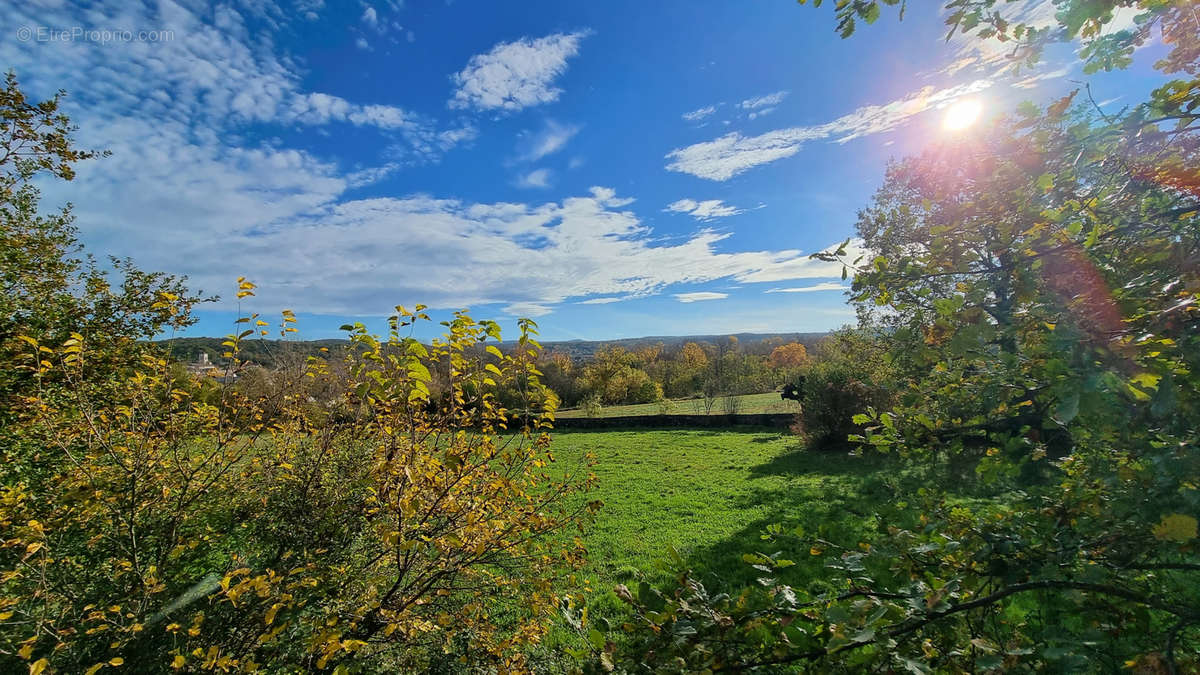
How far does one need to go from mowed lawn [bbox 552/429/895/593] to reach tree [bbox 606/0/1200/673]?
1.86m

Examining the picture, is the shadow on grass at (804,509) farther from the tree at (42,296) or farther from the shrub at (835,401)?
the tree at (42,296)

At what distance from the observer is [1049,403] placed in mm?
1651

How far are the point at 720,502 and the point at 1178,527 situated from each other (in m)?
10.0

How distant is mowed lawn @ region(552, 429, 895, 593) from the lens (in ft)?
22.9

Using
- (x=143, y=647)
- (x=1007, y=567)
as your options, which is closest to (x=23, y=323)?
(x=143, y=647)

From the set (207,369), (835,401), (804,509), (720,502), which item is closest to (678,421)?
(835,401)

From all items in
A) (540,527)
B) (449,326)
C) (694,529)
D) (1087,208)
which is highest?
(1087,208)

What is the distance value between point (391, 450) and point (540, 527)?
3.76 ft

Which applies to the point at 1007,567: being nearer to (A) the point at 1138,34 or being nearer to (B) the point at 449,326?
(A) the point at 1138,34

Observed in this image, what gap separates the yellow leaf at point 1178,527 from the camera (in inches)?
42.9

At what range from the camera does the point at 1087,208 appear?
1.56m

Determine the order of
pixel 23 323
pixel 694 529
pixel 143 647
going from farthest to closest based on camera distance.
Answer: pixel 694 529, pixel 23 323, pixel 143 647

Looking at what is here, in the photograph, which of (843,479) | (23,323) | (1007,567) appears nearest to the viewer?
(1007,567)

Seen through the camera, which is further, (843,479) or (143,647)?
(843,479)
